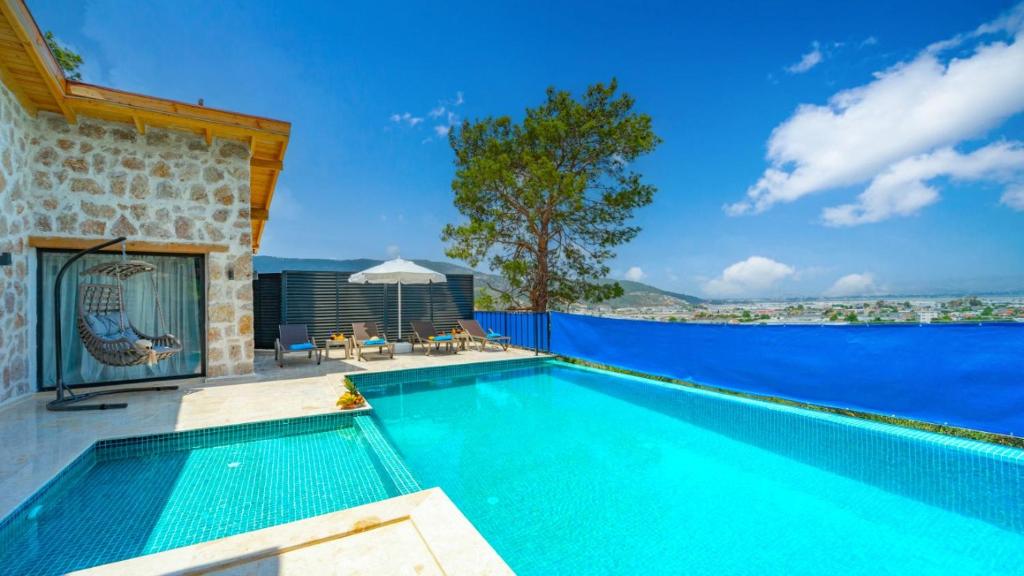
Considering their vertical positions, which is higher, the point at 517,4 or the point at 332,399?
the point at 517,4

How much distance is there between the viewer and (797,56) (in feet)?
40.2

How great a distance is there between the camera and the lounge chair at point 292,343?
842 cm

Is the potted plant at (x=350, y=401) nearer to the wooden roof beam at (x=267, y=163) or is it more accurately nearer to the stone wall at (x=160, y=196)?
the stone wall at (x=160, y=196)

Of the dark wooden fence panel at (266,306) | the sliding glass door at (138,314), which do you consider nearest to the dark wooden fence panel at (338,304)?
the dark wooden fence panel at (266,306)

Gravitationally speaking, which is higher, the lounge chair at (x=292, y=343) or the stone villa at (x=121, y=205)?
the stone villa at (x=121, y=205)

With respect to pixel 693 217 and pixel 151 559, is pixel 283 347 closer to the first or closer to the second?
pixel 151 559

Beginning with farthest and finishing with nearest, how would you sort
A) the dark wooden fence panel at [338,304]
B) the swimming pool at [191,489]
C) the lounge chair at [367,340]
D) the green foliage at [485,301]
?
the green foliage at [485,301], the dark wooden fence panel at [338,304], the lounge chair at [367,340], the swimming pool at [191,489]

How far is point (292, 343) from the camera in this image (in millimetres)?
8844

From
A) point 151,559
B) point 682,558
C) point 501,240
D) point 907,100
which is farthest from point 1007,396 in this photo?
point 501,240

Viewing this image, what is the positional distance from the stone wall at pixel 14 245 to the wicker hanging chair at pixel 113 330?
62 cm

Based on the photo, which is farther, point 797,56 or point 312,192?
point 312,192

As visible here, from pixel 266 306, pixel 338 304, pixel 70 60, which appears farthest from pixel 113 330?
pixel 70 60

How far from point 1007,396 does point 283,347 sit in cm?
1036

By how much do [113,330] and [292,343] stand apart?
3.36 metres
